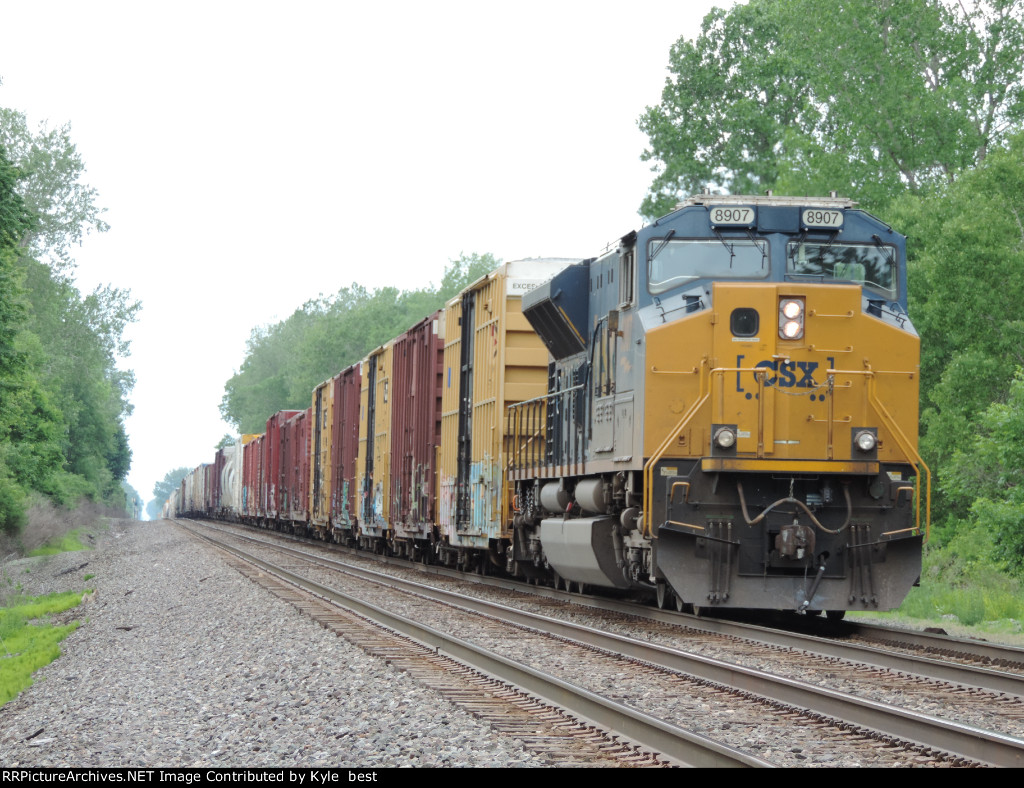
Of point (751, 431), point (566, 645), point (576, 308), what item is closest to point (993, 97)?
point (576, 308)

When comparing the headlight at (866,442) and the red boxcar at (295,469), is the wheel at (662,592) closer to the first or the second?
the headlight at (866,442)

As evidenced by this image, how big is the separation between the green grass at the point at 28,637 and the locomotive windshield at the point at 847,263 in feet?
25.9

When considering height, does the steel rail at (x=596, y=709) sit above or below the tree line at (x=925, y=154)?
below

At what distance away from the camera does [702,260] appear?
1175cm

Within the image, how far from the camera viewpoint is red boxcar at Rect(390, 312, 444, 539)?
20.9 meters

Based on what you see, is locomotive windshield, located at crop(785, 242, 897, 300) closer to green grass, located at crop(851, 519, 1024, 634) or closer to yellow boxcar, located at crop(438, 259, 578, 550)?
green grass, located at crop(851, 519, 1024, 634)

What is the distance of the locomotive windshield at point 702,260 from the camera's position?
459 inches

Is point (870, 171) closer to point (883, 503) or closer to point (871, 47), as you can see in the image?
point (871, 47)

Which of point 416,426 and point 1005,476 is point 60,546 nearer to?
point 416,426

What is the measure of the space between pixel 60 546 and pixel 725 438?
31.0m

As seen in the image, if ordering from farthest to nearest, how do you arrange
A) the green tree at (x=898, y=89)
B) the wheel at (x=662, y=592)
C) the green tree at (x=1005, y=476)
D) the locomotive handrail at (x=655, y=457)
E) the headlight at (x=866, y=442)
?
1. the green tree at (x=898, y=89)
2. the green tree at (x=1005, y=476)
3. the wheel at (x=662, y=592)
4. the headlight at (x=866, y=442)
5. the locomotive handrail at (x=655, y=457)

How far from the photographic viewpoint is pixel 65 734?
22.9ft

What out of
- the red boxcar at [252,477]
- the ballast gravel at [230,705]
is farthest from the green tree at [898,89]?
the red boxcar at [252,477]

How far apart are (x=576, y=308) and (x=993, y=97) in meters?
22.1
